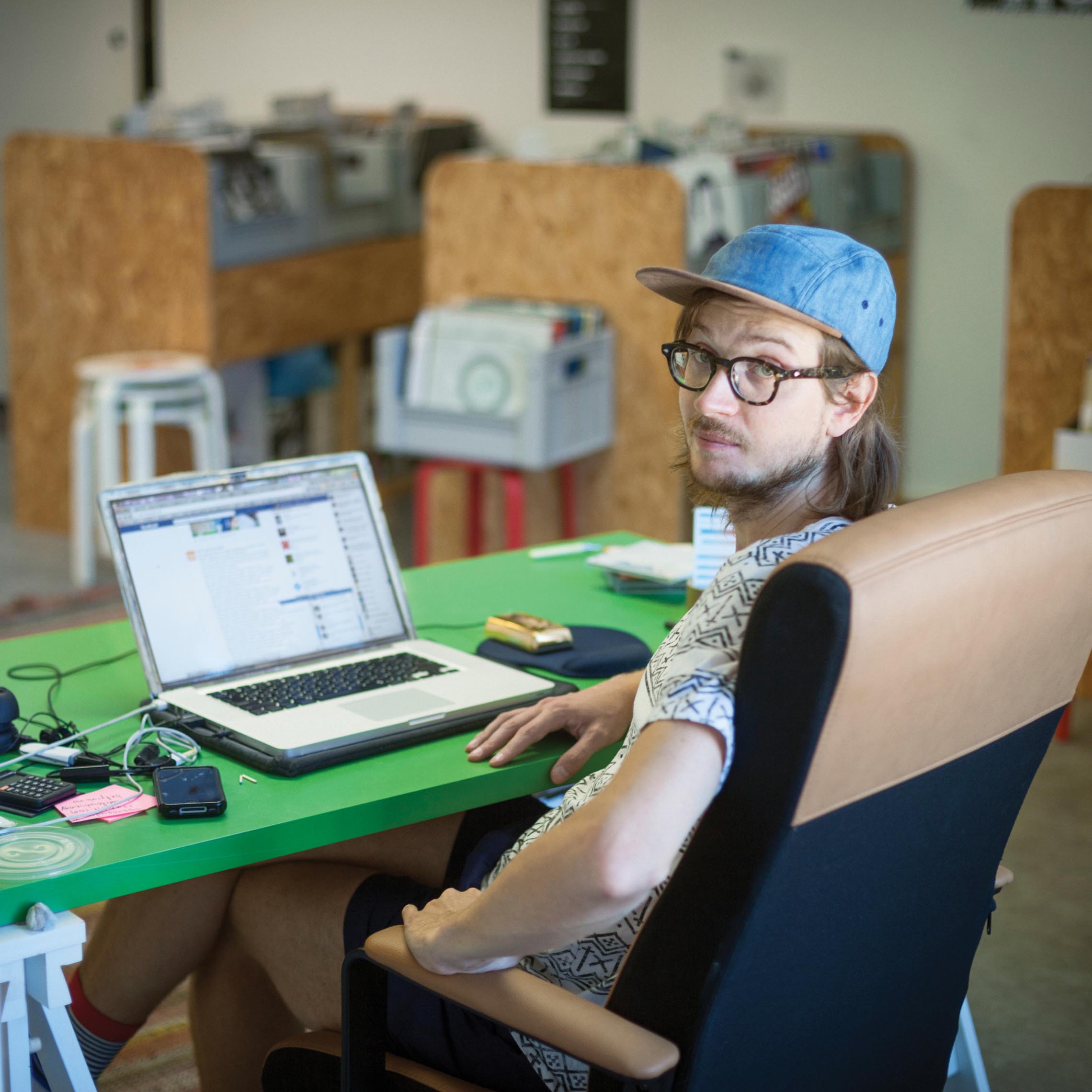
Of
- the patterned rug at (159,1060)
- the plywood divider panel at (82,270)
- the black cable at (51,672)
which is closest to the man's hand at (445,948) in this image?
the black cable at (51,672)

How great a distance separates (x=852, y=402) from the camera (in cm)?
142

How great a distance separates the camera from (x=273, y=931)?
1638 mm

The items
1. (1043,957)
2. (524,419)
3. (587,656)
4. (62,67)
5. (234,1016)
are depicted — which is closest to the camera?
(234,1016)

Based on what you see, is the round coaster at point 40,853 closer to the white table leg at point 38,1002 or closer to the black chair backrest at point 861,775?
the white table leg at point 38,1002

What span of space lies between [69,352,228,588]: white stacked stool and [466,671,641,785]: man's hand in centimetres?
283

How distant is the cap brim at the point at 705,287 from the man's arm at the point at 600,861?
42 centimetres

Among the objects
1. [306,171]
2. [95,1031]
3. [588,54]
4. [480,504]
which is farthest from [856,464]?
[588,54]

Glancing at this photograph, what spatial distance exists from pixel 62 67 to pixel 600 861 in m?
6.88

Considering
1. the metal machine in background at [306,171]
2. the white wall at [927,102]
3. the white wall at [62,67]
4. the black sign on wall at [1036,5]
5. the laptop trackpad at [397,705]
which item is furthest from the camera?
the white wall at [62,67]

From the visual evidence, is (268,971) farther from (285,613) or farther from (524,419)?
(524,419)

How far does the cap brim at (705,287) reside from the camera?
136 cm

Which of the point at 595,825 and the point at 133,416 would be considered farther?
the point at 133,416

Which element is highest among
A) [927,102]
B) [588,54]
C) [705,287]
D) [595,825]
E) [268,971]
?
[588,54]

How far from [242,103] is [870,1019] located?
660 cm
